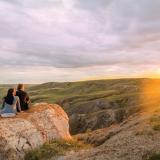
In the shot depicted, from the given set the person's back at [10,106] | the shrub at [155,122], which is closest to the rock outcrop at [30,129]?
the person's back at [10,106]

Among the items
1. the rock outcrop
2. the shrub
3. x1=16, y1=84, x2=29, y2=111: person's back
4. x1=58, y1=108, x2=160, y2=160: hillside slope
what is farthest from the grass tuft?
the shrub

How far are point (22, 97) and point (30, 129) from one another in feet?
11.7

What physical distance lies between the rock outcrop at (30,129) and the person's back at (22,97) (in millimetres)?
676

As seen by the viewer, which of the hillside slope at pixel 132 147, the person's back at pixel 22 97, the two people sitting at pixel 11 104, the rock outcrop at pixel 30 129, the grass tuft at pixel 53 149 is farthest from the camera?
the person's back at pixel 22 97

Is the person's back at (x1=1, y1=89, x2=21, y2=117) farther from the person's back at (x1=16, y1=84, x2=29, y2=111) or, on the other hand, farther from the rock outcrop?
the person's back at (x1=16, y1=84, x2=29, y2=111)

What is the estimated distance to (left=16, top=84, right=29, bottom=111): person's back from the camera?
33562 mm

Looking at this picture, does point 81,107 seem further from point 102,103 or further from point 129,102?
point 129,102

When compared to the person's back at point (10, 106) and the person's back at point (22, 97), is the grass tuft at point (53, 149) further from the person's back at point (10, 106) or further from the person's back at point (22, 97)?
the person's back at point (22, 97)

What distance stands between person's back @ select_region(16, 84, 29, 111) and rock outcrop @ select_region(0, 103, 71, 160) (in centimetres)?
68

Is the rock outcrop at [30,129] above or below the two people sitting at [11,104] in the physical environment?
below

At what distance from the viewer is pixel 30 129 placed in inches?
1228

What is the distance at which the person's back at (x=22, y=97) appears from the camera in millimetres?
33562

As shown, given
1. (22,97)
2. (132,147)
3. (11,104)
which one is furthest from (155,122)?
(11,104)

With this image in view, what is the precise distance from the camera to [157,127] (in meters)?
29.5
